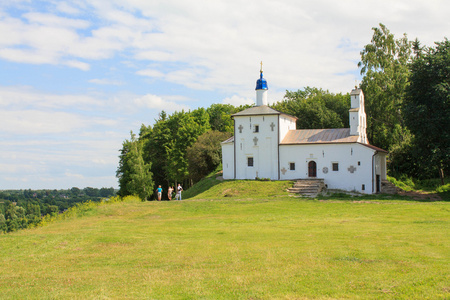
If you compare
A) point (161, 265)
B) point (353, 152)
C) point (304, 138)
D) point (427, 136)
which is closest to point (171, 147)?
point (304, 138)

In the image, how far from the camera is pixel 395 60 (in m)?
54.9

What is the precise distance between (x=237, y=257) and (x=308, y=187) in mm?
26750

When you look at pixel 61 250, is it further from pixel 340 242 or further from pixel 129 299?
pixel 340 242

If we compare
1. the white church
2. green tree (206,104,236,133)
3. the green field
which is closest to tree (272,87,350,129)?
green tree (206,104,236,133)

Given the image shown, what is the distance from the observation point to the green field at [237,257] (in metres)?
10.3

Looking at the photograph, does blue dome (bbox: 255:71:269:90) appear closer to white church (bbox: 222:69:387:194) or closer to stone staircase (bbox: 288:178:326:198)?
white church (bbox: 222:69:387:194)

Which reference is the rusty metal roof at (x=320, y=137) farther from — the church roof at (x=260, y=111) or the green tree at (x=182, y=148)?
the green tree at (x=182, y=148)

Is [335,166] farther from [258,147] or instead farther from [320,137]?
[258,147]

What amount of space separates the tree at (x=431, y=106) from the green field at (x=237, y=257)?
1282cm

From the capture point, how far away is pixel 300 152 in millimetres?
44094

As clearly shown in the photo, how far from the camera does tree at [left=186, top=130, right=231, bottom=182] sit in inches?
2201

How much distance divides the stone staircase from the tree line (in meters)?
8.52

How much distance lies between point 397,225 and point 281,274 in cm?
1082

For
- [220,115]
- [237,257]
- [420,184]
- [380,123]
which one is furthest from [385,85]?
[237,257]
